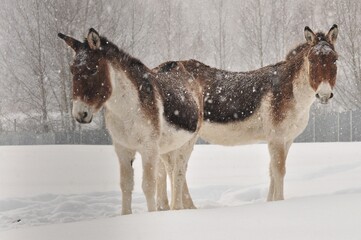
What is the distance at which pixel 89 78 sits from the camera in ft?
14.4

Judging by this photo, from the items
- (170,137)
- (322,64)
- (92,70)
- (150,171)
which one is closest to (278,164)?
(322,64)

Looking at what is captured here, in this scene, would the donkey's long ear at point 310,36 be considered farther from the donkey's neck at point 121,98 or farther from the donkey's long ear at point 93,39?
the donkey's long ear at point 93,39

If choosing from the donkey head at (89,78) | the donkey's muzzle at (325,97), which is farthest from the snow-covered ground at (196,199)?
the donkey's muzzle at (325,97)

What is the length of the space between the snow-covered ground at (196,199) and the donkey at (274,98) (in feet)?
2.71

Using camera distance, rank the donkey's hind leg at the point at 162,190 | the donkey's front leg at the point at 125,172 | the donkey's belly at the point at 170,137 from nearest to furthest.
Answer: the donkey's front leg at the point at 125,172
the donkey's belly at the point at 170,137
the donkey's hind leg at the point at 162,190

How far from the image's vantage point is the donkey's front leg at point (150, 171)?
474cm

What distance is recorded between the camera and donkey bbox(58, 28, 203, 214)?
4.39 metres

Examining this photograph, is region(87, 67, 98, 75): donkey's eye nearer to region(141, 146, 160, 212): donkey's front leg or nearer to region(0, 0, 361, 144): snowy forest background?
region(141, 146, 160, 212): donkey's front leg

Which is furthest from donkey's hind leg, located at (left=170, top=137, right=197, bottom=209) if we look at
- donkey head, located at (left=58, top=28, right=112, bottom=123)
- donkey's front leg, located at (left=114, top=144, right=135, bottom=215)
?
donkey head, located at (left=58, top=28, right=112, bottom=123)

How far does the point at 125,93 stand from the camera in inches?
187

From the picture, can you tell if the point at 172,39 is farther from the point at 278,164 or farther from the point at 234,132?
the point at 278,164

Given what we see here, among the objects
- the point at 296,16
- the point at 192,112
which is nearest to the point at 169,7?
the point at 296,16

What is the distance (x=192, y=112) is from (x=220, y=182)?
3.01 m

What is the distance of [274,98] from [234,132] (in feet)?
2.40
